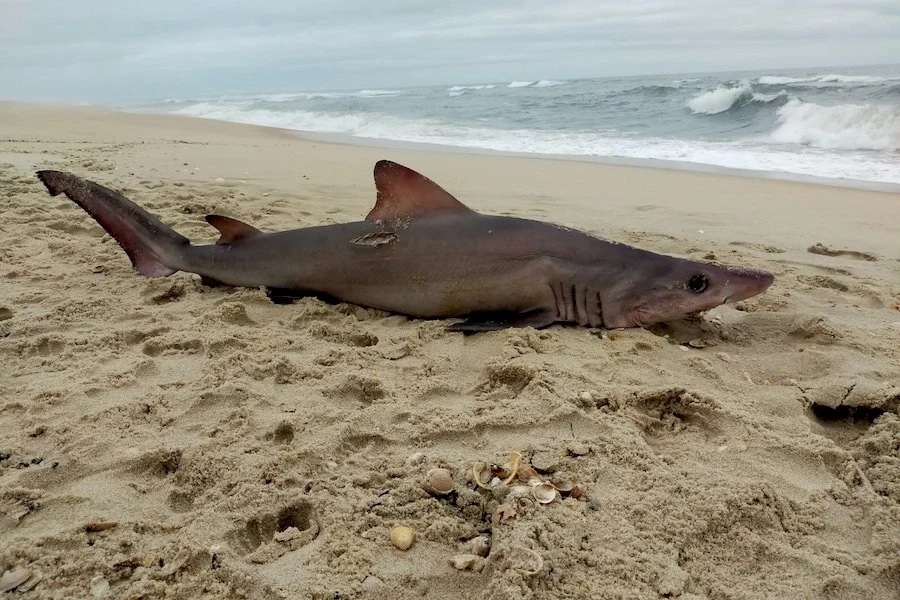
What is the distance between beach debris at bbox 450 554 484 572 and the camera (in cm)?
186

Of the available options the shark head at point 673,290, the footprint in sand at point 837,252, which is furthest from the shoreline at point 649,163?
the shark head at point 673,290

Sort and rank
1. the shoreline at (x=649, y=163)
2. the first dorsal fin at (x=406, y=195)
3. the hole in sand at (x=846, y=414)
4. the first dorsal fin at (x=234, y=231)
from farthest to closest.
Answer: the shoreline at (x=649, y=163)
the first dorsal fin at (x=234, y=231)
the first dorsal fin at (x=406, y=195)
the hole in sand at (x=846, y=414)

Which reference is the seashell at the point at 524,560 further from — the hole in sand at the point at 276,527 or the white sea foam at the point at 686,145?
the white sea foam at the point at 686,145

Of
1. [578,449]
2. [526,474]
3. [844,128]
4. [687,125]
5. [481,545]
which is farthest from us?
[687,125]

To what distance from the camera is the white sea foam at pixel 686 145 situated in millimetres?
10531

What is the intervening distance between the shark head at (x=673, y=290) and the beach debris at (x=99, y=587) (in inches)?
104

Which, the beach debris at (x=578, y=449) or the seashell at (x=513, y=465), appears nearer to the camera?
the seashell at (x=513, y=465)

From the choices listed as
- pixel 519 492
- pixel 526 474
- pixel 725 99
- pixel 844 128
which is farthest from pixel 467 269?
pixel 725 99

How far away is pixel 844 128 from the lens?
14859 mm

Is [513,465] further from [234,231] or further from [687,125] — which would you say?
[687,125]

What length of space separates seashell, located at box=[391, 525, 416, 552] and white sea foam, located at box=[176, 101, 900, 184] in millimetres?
9579

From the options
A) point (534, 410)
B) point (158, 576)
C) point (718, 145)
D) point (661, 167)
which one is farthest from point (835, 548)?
point (718, 145)

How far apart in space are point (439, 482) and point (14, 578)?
1.22 m

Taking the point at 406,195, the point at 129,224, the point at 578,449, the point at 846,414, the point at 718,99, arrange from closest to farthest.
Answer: the point at 578,449, the point at 846,414, the point at 406,195, the point at 129,224, the point at 718,99
